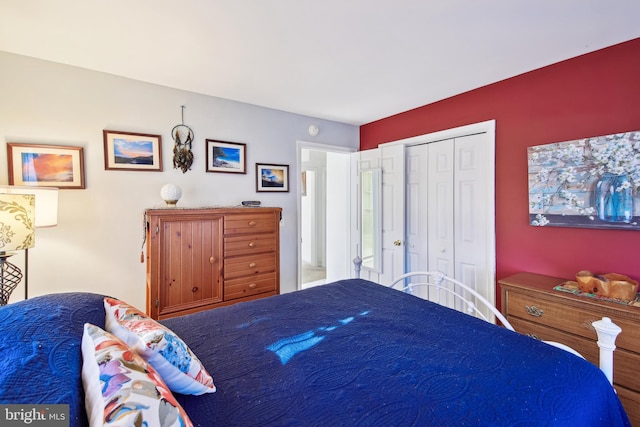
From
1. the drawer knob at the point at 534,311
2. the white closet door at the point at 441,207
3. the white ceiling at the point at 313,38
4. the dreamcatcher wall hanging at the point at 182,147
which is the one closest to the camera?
the white ceiling at the point at 313,38

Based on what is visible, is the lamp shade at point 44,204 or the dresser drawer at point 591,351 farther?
the lamp shade at point 44,204

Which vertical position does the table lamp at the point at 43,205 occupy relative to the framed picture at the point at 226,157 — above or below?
below

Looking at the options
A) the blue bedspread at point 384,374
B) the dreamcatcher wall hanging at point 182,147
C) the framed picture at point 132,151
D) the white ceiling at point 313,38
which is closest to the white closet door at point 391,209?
the white ceiling at point 313,38

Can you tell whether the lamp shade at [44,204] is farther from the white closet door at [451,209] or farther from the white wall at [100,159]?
the white closet door at [451,209]

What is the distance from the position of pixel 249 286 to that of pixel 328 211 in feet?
7.46

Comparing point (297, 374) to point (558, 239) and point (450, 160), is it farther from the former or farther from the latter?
point (450, 160)

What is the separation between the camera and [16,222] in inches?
61.2

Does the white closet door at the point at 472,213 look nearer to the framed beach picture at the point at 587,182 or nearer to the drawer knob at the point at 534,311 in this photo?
the framed beach picture at the point at 587,182

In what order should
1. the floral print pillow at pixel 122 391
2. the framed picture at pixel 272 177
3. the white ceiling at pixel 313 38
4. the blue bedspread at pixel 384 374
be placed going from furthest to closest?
1. the framed picture at pixel 272 177
2. the white ceiling at pixel 313 38
3. the blue bedspread at pixel 384 374
4. the floral print pillow at pixel 122 391

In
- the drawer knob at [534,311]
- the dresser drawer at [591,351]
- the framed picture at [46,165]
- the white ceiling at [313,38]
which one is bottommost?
the dresser drawer at [591,351]

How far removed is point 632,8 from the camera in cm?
169

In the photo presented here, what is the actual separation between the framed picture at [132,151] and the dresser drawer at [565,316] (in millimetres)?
3326

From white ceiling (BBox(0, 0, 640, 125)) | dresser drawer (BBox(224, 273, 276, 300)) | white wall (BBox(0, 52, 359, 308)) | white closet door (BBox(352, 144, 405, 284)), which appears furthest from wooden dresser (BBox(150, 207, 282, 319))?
white closet door (BBox(352, 144, 405, 284))

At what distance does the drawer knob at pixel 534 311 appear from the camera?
2.09 m
